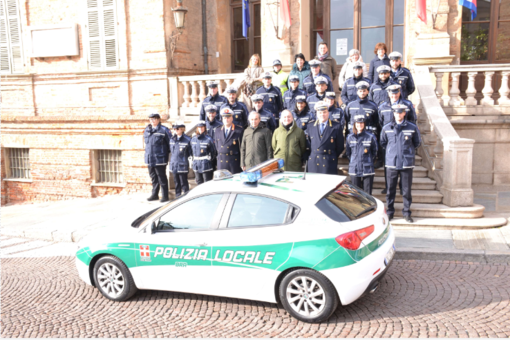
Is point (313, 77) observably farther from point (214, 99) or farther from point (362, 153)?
point (362, 153)

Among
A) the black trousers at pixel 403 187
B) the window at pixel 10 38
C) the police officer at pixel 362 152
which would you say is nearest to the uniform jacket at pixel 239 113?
the police officer at pixel 362 152

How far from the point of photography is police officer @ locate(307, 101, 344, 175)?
7.77 meters

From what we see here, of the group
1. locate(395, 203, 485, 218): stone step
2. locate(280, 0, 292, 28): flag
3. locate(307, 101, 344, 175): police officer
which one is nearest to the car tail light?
locate(307, 101, 344, 175): police officer

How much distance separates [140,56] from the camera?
545 inches

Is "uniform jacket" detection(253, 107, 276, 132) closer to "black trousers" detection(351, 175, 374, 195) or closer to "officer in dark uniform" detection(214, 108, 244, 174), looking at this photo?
"officer in dark uniform" detection(214, 108, 244, 174)

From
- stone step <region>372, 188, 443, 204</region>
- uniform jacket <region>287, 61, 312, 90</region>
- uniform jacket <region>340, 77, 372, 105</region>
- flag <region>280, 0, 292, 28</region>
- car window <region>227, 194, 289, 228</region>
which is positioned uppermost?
flag <region>280, 0, 292, 28</region>

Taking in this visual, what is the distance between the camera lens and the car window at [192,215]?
5172mm

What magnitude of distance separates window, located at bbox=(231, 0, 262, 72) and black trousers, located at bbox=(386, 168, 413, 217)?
336 inches

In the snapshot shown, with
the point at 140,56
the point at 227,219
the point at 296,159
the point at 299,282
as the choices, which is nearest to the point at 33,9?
the point at 140,56

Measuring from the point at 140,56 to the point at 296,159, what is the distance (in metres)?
7.92

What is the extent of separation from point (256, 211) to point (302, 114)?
13.3 feet

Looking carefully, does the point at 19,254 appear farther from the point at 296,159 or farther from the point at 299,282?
the point at 299,282

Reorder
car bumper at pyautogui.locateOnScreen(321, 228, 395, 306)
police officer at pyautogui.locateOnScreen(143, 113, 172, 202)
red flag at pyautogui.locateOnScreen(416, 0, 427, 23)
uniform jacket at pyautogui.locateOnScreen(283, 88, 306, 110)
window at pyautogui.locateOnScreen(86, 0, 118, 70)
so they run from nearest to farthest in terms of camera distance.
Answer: car bumper at pyautogui.locateOnScreen(321, 228, 395, 306), uniform jacket at pyautogui.locateOnScreen(283, 88, 306, 110), police officer at pyautogui.locateOnScreen(143, 113, 172, 202), red flag at pyautogui.locateOnScreen(416, 0, 427, 23), window at pyautogui.locateOnScreen(86, 0, 118, 70)

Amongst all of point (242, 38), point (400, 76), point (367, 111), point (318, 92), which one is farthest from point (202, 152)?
point (242, 38)
